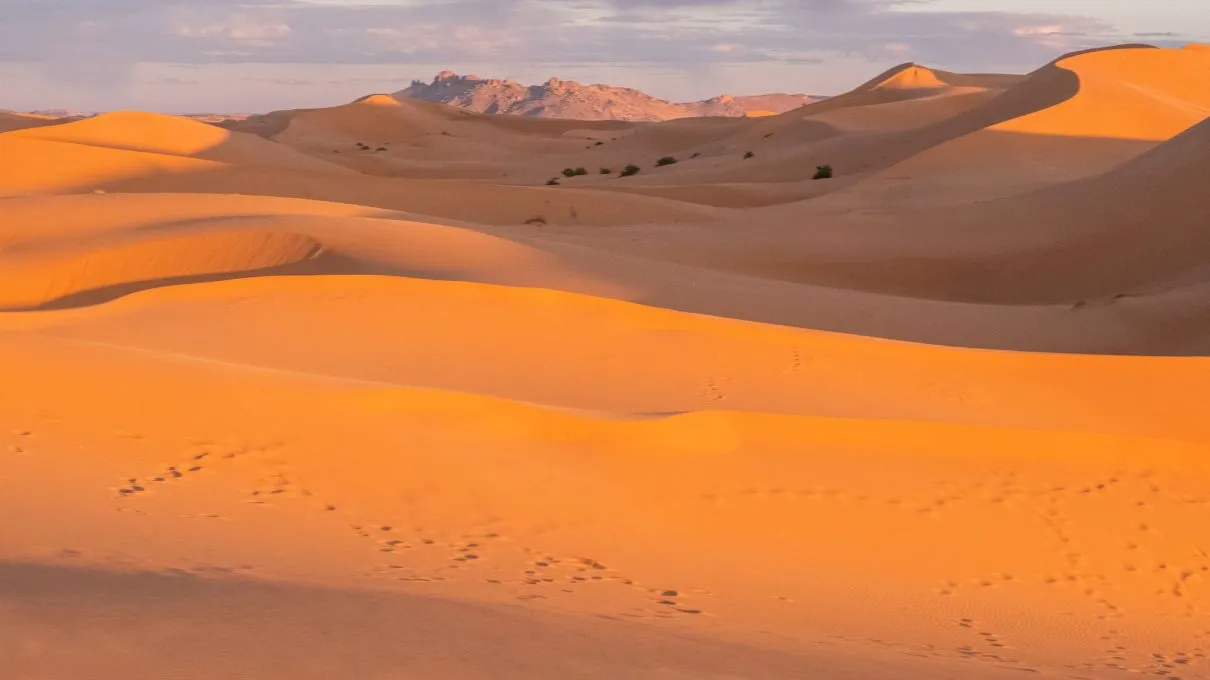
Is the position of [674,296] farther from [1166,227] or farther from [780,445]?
[1166,227]

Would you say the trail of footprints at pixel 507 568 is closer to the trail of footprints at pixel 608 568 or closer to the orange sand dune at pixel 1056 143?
the trail of footprints at pixel 608 568

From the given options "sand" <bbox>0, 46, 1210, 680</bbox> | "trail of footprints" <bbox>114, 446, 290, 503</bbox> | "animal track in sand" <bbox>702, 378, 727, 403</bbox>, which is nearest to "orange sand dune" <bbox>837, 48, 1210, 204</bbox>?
"sand" <bbox>0, 46, 1210, 680</bbox>

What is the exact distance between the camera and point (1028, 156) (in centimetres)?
2752

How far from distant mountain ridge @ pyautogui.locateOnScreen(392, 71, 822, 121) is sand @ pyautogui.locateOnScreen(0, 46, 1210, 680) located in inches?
4285

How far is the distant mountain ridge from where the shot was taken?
126000 millimetres

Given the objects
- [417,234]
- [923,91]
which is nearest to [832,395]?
[417,234]

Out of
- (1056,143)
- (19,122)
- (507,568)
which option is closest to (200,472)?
(507,568)

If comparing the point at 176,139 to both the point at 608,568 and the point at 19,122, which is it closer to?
the point at 19,122

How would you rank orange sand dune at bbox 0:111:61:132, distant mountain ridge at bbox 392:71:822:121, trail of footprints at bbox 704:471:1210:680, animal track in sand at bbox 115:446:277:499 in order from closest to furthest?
1. trail of footprints at bbox 704:471:1210:680
2. animal track in sand at bbox 115:446:277:499
3. orange sand dune at bbox 0:111:61:132
4. distant mountain ridge at bbox 392:71:822:121

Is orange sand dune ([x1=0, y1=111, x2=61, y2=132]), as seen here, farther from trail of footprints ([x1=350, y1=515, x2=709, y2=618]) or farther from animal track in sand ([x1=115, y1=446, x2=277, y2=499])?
trail of footprints ([x1=350, y1=515, x2=709, y2=618])

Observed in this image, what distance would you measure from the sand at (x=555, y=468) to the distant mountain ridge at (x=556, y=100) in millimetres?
108827

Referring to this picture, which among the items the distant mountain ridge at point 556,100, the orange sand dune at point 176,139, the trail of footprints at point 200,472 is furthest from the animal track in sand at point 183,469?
the distant mountain ridge at point 556,100

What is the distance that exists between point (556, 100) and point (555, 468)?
126 metres

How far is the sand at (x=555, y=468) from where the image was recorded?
11.3 ft
